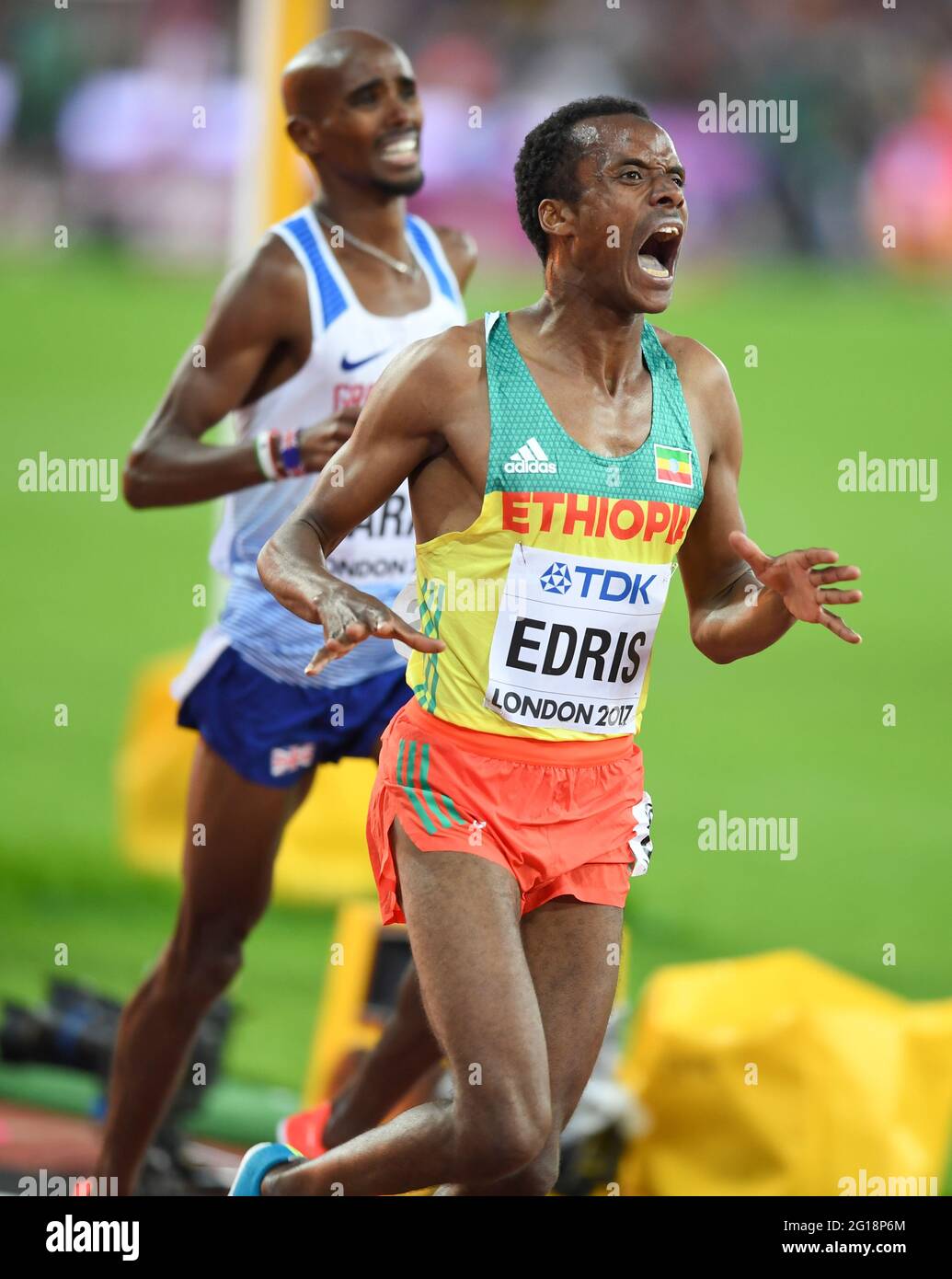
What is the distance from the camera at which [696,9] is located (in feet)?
117

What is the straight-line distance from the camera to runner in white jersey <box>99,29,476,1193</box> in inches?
210

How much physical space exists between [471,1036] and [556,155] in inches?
71.9

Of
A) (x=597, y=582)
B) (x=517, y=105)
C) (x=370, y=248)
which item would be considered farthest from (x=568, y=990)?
(x=517, y=105)

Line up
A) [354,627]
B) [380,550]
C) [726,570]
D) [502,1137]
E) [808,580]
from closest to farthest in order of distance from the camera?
[354,627] < [502,1137] < [808,580] < [726,570] < [380,550]

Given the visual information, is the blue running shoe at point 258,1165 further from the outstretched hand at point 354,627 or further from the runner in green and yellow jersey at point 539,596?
the outstretched hand at point 354,627

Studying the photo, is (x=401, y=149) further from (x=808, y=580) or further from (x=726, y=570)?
(x=808, y=580)

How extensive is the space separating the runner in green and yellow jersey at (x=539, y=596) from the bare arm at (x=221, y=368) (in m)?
1.12

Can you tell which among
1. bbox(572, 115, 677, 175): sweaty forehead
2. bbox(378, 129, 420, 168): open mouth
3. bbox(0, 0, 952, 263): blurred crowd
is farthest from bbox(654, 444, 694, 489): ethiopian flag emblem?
bbox(0, 0, 952, 263): blurred crowd

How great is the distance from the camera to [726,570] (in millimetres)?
4570

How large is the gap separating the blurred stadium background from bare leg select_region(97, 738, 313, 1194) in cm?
93

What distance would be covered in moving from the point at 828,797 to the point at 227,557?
18.1 ft

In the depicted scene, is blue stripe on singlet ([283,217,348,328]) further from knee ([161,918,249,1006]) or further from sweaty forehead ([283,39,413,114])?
knee ([161,918,249,1006])

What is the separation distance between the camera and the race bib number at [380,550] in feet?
17.8

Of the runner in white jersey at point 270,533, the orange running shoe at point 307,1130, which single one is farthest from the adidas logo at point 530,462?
the orange running shoe at point 307,1130
